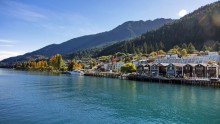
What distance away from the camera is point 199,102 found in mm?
50594

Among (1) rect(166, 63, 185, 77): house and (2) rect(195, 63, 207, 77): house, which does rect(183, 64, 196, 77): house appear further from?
(1) rect(166, 63, 185, 77): house

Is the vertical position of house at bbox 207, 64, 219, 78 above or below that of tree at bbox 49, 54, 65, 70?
below

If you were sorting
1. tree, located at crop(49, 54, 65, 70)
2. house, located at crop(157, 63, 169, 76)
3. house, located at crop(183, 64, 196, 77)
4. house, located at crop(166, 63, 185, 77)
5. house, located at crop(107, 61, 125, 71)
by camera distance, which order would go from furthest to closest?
1. tree, located at crop(49, 54, 65, 70)
2. house, located at crop(107, 61, 125, 71)
3. house, located at crop(157, 63, 169, 76)
4. house, located at crop(166, 63, 185, 77)
5. house, located at crop(183, 64, 196, 77)

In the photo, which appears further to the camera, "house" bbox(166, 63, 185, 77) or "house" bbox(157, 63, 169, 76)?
"house" bbox(157, 63, 169, 76)

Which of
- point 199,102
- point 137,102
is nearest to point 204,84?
point 199,102

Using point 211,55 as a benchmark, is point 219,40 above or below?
above

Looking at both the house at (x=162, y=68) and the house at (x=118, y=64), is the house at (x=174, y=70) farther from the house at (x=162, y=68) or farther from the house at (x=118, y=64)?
the house at (x=118, y=64)

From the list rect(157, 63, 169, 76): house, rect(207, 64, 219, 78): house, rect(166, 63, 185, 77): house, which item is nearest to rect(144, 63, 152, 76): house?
rect(157, 63, 169, 76): house

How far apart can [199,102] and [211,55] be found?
9811cm

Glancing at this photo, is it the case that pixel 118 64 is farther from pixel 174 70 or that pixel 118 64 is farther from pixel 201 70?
pixel 201 70

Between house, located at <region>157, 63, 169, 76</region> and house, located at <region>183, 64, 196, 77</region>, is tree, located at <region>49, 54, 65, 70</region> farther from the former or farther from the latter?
house, located at <region>183, 64, 196, 77</region>

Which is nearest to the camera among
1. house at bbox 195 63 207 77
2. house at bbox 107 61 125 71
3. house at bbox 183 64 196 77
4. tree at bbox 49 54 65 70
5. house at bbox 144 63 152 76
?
house at bbox 195 63 207 77

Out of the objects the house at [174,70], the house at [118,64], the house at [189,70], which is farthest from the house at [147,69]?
the house at [118,64]

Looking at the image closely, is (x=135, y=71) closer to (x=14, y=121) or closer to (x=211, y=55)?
(x=211, y=55)
